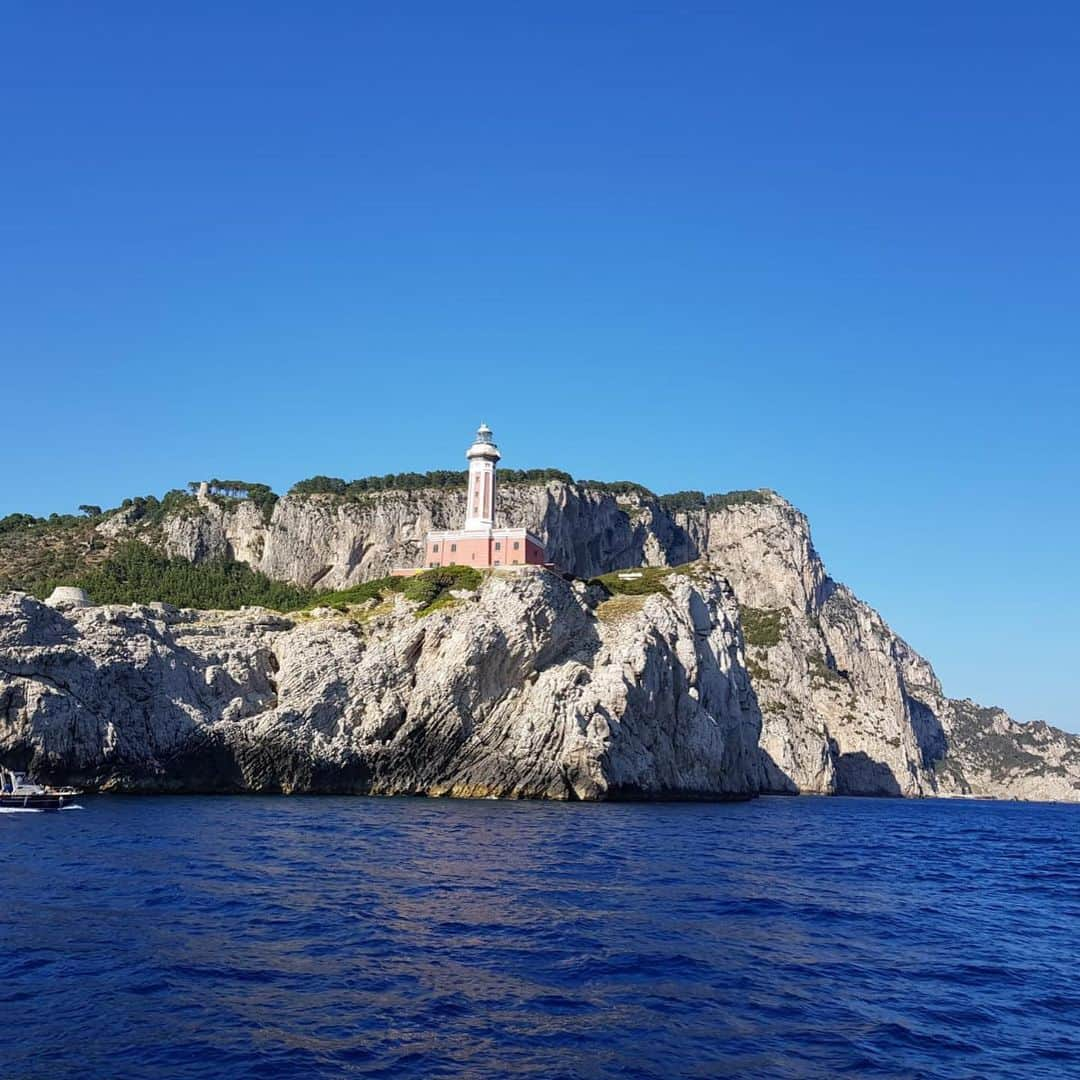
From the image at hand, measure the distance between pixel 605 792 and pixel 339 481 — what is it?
83.2 meters

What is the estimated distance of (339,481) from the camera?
139 m

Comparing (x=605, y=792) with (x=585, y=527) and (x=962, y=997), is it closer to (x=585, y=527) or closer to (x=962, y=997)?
(x=962, y=997)

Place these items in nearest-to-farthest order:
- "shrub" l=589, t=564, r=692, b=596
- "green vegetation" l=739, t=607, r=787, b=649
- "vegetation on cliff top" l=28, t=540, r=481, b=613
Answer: "vegetation on cliff top" l=28, t=540, r=481, b=613 → "shrub" l=589, t=564, r=692, b=596 → "green vegetation" l=739, t=607, r=787, b=649

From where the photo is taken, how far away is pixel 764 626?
15262cm

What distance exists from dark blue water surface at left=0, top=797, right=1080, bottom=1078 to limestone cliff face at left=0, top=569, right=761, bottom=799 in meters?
17.8

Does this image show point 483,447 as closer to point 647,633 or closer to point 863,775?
point 647,633

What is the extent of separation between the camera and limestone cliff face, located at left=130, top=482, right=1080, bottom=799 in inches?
4899

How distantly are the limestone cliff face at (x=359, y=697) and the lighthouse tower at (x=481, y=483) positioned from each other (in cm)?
1493

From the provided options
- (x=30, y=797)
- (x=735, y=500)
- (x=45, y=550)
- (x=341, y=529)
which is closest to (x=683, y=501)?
(x=735, y=500)

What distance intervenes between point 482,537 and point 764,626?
80.0m

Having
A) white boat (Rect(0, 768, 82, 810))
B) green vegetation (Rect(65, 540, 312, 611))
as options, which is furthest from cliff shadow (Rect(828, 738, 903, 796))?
white boat (Rect(0, 768, 82, 810))

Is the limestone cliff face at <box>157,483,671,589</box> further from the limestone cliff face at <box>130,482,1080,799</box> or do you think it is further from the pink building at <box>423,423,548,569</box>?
the pink building at <box>423,423,548,569</box>

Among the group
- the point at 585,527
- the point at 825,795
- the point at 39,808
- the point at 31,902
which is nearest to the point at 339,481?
the point at 585,527

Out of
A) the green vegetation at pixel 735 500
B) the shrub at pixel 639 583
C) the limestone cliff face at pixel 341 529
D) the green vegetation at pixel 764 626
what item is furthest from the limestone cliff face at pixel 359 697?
the green vegetation at pixel 735 500
